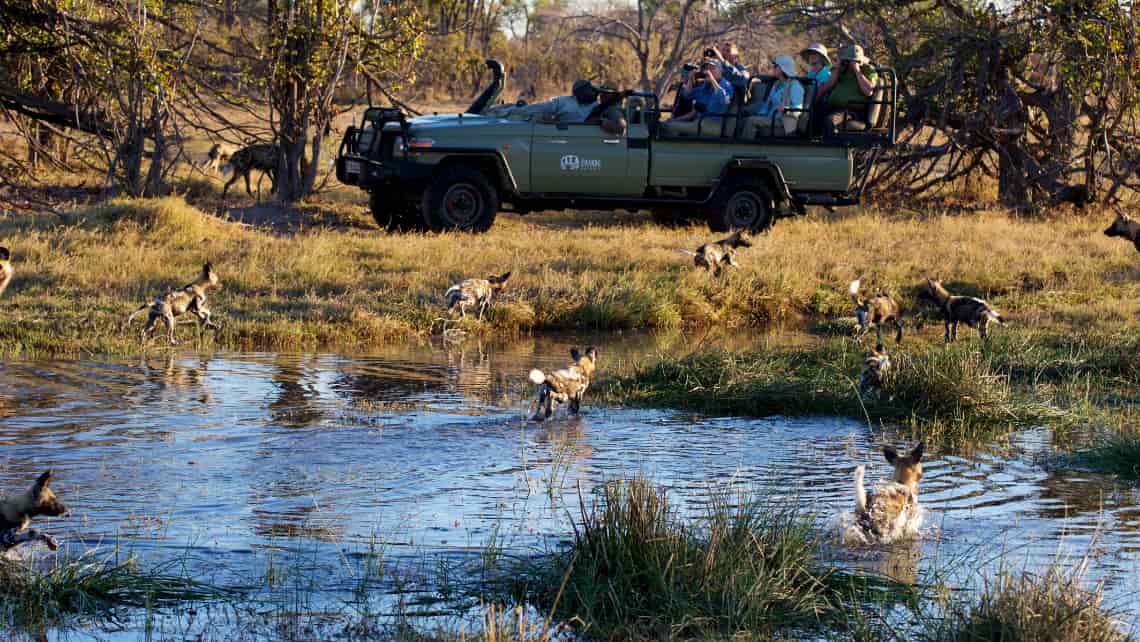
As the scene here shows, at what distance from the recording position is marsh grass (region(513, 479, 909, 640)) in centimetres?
534

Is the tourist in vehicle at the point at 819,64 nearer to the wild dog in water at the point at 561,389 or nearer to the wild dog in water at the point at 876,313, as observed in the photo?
the wild dog in water at the point at 876,313

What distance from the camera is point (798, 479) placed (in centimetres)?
770

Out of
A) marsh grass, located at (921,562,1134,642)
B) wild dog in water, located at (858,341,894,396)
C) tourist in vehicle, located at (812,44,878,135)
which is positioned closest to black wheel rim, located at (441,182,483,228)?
tourist in vehicle, located at (812,44,878,135)

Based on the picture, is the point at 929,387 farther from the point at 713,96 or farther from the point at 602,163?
the point at 713,96

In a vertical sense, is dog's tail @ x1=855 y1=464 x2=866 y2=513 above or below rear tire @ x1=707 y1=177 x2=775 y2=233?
below

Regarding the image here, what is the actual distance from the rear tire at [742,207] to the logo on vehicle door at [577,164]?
1.59 metres

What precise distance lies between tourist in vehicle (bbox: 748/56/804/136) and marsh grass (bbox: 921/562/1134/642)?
41.0ft

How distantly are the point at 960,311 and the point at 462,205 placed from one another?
21.7ft

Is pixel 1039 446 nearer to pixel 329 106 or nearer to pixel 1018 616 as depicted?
pixel 1018 616

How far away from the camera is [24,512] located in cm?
591

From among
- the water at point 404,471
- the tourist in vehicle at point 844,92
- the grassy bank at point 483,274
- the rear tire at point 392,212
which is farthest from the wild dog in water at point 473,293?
the tourist in vehicle at point 844,92

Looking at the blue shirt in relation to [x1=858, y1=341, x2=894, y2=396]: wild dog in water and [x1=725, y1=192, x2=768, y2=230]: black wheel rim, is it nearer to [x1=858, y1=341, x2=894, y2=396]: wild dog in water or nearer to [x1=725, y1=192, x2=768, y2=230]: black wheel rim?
[x1=725, y1=192, x2=768, y2=230]: black wheel rim

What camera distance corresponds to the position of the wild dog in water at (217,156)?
20.3 metres

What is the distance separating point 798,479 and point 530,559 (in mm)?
2212
